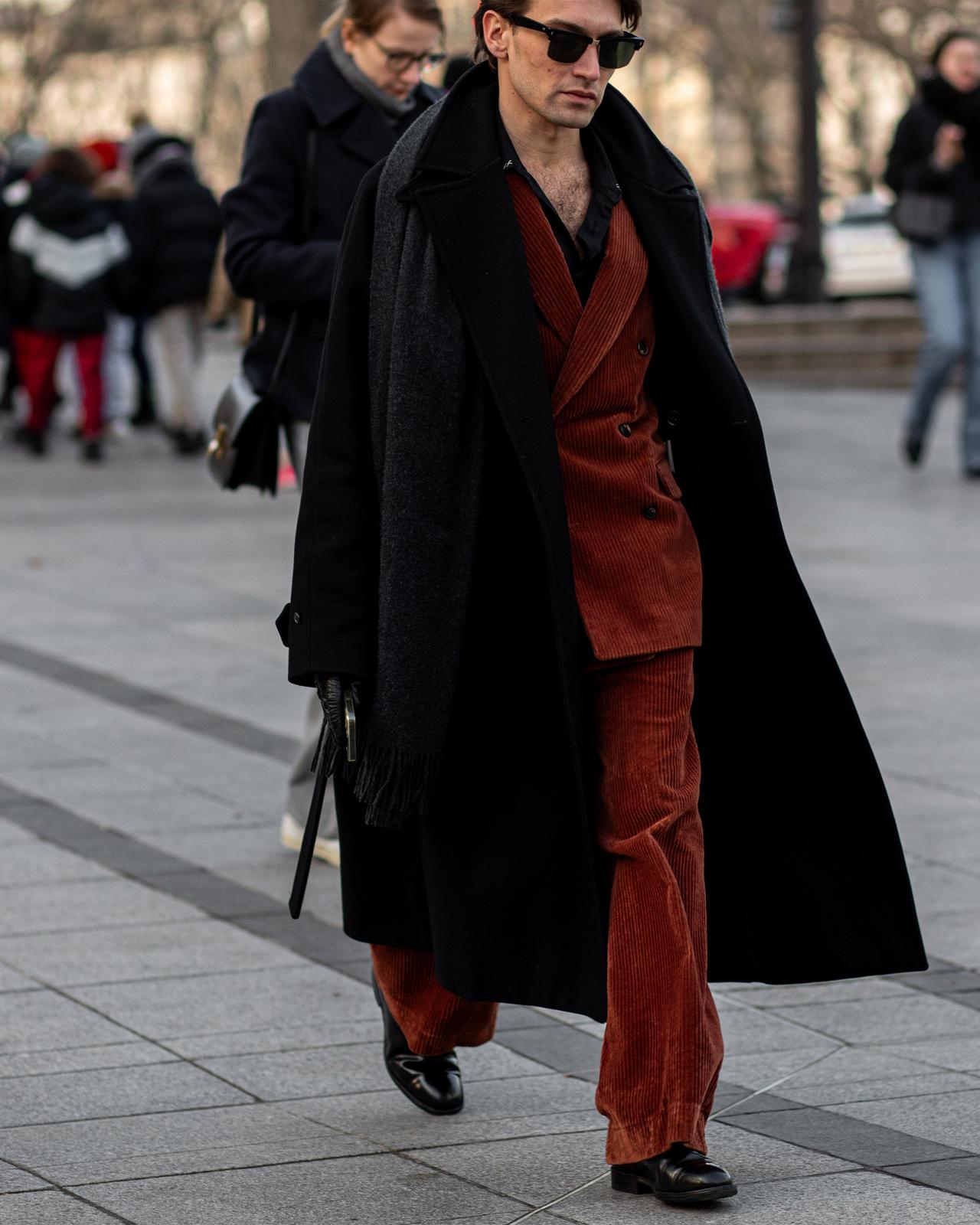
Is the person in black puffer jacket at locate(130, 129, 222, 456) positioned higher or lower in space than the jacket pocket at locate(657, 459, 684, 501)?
lower

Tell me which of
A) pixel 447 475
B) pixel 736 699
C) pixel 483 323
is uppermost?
pixel 483 323

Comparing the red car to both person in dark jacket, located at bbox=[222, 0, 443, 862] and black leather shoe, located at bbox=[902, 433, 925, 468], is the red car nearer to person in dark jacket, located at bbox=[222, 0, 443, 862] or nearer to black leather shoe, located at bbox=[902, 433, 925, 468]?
black leather shoe, located at bbox=[902, 433, 925, 468]

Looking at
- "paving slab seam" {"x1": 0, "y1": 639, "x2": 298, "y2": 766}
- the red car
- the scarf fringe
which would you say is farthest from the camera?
the red car

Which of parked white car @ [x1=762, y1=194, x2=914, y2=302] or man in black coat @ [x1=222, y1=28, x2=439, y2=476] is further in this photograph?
parked white car @ [x1=762, y1=194, x2=914, y2=302]

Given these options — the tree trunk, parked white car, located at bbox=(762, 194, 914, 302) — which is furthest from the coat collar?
parked white car, located at bbox=(762, 194, 914, 302)

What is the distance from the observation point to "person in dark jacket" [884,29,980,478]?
1152 cm

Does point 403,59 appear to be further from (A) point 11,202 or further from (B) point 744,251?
(B) point 744,251

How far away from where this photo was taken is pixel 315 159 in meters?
5.29

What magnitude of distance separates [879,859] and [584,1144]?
0.64 metres

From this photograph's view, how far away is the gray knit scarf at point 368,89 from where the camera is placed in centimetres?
524

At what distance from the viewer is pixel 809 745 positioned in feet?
12.0

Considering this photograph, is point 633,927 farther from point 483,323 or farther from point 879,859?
point 483,323

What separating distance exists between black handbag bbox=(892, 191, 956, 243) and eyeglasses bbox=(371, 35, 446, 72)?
6.75 meters

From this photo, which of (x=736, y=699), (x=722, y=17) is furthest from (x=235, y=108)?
(x=736, y=699)
